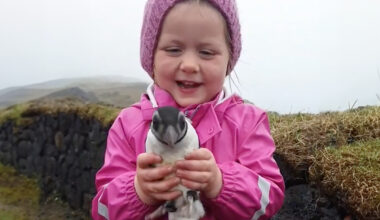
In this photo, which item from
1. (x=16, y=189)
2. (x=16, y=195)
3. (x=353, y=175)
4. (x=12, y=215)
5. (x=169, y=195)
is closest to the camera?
(x=169, y=195)

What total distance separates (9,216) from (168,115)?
8.02 meters

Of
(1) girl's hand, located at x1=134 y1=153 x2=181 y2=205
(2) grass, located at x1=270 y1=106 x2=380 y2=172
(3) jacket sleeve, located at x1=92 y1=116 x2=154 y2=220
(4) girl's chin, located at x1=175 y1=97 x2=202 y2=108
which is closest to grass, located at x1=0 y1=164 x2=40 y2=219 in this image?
(2) grass, located at x1=270 y1=106 x2=380 y2=172

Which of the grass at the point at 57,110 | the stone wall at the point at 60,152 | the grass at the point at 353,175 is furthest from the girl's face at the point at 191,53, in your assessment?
the stone wall at the point at 60,152

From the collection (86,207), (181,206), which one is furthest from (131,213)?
(86,207)

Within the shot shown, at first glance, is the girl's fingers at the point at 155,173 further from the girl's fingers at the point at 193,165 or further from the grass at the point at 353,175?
the grass at the point at 353,175

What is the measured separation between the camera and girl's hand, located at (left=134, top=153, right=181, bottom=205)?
4.90 feet

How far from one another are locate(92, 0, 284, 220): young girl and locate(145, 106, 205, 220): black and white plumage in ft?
0.35

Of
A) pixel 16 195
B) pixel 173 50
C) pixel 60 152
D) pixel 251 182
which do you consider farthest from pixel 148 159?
pixel 16 195

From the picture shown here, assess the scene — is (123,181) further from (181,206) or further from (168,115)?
(168,115)

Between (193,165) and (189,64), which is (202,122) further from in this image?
(193,165)

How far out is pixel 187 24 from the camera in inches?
74.4

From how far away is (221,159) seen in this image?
1.94 meters

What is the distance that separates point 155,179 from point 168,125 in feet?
0.92

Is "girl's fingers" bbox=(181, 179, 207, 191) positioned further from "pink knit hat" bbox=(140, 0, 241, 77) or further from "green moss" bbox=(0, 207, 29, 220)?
"green moss" bbox=(0, 207, 29, 220)
